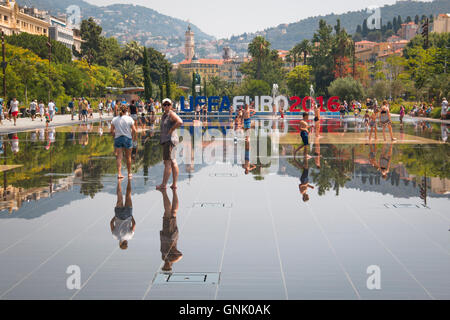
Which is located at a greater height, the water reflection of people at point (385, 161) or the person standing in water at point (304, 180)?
the water reflection of people at point (385, 161)

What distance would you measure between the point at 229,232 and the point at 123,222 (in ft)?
5.62

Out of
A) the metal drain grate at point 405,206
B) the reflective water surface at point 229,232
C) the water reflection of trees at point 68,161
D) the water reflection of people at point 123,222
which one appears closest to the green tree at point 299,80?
the water reflection of trees at point 68,161

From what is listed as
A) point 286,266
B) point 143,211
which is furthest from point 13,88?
point 286,266

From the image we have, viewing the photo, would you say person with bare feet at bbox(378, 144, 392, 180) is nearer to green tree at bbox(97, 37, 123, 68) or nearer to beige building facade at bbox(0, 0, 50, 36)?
beige building facade at bbox(0, 0, 50, 36)

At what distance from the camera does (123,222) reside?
8352 mm

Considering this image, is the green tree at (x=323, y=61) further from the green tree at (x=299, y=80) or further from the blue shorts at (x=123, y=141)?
the blue shorts at (x=123, y=141)

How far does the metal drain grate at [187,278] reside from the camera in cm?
552

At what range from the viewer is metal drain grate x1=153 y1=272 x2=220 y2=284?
18.1 feet

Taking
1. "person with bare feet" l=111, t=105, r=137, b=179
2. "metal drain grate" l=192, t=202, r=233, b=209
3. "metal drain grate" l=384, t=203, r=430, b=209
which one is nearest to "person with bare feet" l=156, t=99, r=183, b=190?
"person with bare feet" l=111, t=105, r=137, b=179

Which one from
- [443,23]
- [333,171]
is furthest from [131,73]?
[333,171]

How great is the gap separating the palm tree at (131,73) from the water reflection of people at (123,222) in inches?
3745

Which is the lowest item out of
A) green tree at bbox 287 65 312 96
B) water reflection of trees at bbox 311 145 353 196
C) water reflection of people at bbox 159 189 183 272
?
water reflection of people at bbox 159 189 183 272

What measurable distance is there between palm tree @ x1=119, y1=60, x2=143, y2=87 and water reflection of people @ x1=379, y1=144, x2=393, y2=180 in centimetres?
8765

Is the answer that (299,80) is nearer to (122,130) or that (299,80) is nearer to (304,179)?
(304,179)
